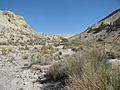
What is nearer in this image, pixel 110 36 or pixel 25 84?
pixel 25 84

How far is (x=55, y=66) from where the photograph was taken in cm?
888

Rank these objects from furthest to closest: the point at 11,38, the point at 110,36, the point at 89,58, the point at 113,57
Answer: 1. the point at 11,38
2. the point at 110,36
3. the point at 113,57
4. the point at 89,58

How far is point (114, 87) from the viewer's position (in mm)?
3965

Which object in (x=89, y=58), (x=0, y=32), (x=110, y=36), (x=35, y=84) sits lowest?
(x=35, y=84)

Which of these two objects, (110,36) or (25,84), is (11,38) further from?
(25,84)

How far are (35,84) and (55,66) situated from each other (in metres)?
1.18

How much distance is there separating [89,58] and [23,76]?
3.07 meters

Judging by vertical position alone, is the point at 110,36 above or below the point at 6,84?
above

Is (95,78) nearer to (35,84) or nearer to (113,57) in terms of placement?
(35,84)

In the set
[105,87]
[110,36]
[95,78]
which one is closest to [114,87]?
[105,87]

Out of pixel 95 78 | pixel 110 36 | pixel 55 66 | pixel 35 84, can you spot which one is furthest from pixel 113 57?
pixel 110 36

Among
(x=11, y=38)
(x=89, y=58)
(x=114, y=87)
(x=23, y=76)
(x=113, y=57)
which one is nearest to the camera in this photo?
(x=114, y=87)

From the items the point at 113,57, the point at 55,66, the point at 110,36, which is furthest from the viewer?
the point at 110,36

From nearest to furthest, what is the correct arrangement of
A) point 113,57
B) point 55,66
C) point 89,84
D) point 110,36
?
point 89,84, point 55,66, point 113,57, point 110,36
